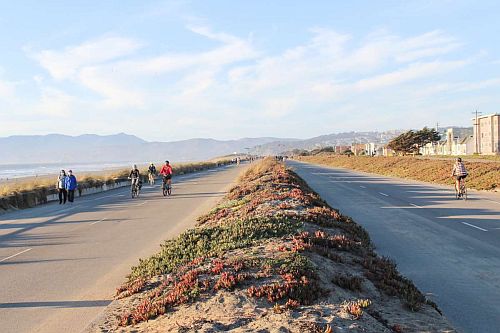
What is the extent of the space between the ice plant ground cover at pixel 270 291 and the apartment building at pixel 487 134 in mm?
98606

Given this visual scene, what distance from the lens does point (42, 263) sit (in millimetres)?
11094

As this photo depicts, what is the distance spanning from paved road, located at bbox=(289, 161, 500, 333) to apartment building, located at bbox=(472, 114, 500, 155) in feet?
283

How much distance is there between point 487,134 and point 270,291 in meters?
111

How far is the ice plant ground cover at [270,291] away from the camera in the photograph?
5629mm

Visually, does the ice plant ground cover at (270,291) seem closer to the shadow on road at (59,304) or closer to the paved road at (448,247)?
the shadow on road at (59,304)

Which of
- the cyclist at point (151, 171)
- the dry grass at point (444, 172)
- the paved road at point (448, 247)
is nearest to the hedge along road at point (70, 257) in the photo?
the paved road at point (448, 247)

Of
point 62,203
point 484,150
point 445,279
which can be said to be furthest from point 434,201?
point 484,150

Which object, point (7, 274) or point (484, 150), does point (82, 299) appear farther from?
point (484, 150)

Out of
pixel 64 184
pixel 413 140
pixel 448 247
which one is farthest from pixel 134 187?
pixel 413 140

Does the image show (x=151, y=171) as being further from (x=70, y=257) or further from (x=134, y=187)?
(x=70, y=257)

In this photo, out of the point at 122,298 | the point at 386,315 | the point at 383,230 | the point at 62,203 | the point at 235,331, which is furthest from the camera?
the point at 62,203

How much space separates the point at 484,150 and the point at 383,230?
10176cm

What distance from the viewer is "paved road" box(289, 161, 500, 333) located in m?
7.34

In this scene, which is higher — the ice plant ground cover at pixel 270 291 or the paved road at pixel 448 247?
the ice plant ground cover at pixel 270 291
